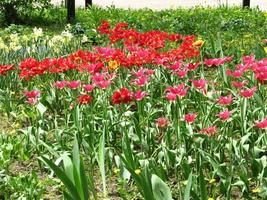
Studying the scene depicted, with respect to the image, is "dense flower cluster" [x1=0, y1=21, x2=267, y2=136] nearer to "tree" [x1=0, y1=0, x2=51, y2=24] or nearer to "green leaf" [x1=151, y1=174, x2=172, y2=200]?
"green leaf" [x1=151, y1=174, x2=172, y2=200]

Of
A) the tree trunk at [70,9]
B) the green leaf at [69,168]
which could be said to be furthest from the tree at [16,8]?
the green leaf at [69,168]

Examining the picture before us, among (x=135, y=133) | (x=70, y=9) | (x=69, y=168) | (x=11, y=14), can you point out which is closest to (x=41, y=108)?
(x=135, y=133)

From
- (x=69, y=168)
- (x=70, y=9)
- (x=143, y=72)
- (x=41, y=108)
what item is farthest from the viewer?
(x=70, y=9)

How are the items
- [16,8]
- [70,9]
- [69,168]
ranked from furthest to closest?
[16,8]
[70,9]
[69,168]

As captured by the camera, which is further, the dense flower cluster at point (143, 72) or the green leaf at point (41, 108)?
the green leaf at point (41, 108)

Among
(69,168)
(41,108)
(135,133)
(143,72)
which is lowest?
(135,133)

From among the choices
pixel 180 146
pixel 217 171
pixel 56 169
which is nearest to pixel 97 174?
pixel 180 146

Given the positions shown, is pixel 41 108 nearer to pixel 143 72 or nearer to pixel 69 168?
pixel 143 72

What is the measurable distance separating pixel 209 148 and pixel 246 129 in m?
0.40

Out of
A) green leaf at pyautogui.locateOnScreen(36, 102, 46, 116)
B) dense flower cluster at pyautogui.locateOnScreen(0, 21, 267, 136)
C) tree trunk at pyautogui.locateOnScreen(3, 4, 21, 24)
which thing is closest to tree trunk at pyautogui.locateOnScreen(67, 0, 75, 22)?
tree trunk at pyautogui.locateOnScreen(3, 4, 21, 24)

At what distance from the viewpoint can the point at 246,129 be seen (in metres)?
4.45

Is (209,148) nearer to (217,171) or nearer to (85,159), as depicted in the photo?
(217,171)

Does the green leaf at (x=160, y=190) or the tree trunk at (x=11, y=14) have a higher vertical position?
the tree trunk at (x=11, y=14)

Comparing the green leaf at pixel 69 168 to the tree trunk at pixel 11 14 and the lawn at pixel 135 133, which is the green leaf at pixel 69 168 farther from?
the tree trunk at pixel 11 14
